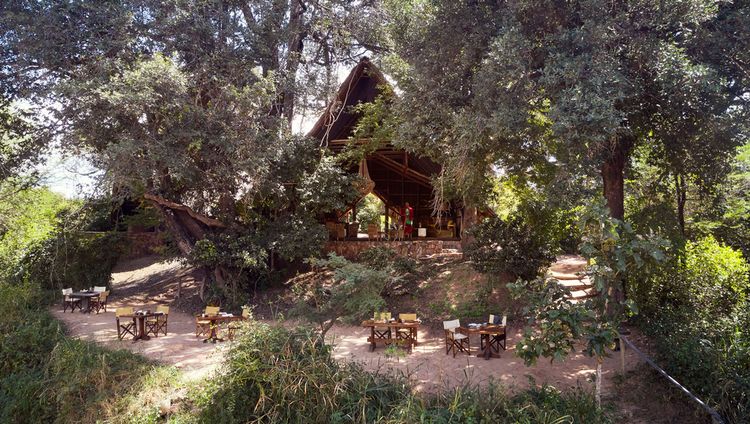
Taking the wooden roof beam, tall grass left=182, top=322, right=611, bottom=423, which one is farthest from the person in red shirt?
tall grass left=182, top=322, right=611, bottom=423

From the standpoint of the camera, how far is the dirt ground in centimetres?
632

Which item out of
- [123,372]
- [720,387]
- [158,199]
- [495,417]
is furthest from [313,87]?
[720,387]

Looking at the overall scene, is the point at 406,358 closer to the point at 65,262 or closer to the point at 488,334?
the point at 488,334

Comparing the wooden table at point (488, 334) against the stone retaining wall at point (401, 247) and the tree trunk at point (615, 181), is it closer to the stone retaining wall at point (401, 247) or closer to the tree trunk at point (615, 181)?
the tree trunk at point (615, 181)

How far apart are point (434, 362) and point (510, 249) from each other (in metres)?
3.61

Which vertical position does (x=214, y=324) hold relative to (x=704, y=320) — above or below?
below

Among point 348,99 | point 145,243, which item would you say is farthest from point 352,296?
point 145,243

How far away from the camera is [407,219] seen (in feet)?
54.5

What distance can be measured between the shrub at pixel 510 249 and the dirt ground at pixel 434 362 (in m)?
1.33

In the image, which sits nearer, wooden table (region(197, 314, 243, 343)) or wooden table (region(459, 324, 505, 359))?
wooden table (region(459, 324, 505, 359))

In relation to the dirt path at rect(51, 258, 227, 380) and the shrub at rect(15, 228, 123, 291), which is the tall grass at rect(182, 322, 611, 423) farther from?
the shrub at rect(15, 228, 123, 291)

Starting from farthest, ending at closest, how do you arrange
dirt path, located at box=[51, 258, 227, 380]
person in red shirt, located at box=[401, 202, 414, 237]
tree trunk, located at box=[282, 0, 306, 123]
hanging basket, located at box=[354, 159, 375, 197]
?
person in red shirt, located at box=[401, 202, 414, 237]
hanging basket, located at box=[354, 159, 375, 197]
tree trunk, located at box=[282, 0, 306, 123]
dirt path, located at box=[51, 258, 227, 380]

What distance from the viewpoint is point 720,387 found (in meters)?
5.04

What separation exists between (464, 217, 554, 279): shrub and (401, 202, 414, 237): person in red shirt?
5468mm
